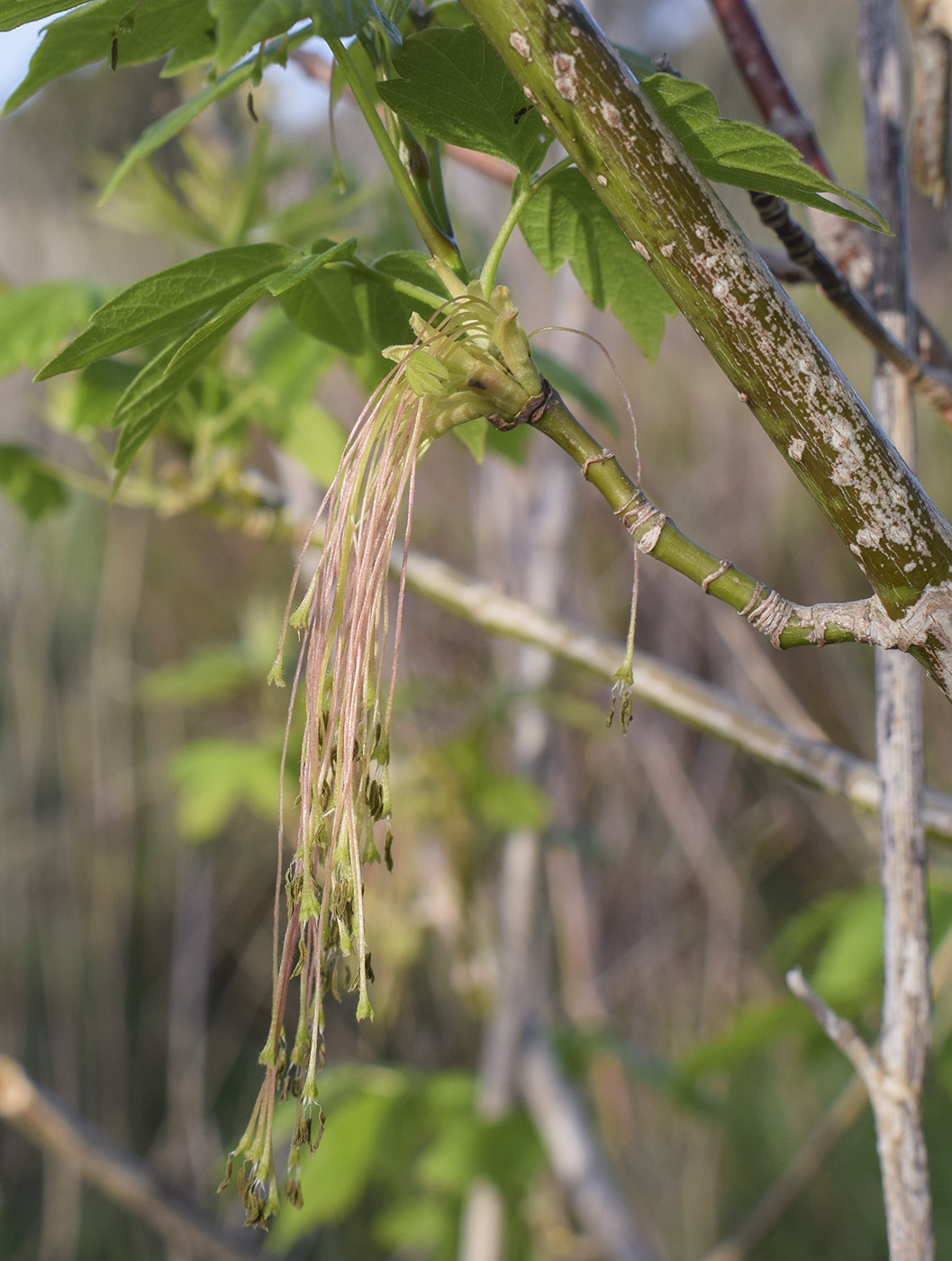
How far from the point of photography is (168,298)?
0.21 m

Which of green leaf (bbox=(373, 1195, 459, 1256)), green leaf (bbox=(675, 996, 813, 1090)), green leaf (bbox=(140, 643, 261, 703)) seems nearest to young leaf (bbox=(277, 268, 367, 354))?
green leaf (bbox=(675, 996, 813, 1090))

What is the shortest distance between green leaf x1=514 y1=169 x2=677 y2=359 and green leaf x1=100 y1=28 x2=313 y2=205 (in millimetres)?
69

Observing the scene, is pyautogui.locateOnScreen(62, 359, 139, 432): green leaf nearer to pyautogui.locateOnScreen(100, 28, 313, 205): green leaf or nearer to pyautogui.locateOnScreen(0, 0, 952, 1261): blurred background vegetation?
pyautogui.locateOnScreen(0, 0, 952, 1261): blurred background vegetation

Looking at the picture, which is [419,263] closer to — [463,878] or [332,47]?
[332,47]

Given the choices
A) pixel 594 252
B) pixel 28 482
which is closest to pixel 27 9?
pixel 594 252

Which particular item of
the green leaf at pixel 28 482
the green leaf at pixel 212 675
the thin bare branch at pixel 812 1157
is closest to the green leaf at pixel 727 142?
the green leaf at pixel 28 482

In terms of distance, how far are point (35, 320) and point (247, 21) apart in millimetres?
326

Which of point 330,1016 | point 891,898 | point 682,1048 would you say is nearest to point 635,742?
point 682,1048

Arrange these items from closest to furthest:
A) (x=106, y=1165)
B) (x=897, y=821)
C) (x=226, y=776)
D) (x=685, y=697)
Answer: (x=897, y=821), (x=685, y=697), (x=106, y=1165), (x=226, y=776)

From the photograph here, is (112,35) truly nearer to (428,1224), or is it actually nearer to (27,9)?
(27,9)

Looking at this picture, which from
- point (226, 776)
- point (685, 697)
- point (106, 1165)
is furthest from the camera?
point (226, 776)

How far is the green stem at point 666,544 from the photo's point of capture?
185 millimetres

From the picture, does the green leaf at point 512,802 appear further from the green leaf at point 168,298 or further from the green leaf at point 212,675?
the green leaf at point 168,298

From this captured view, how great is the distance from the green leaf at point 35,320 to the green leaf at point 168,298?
0.25 metres
